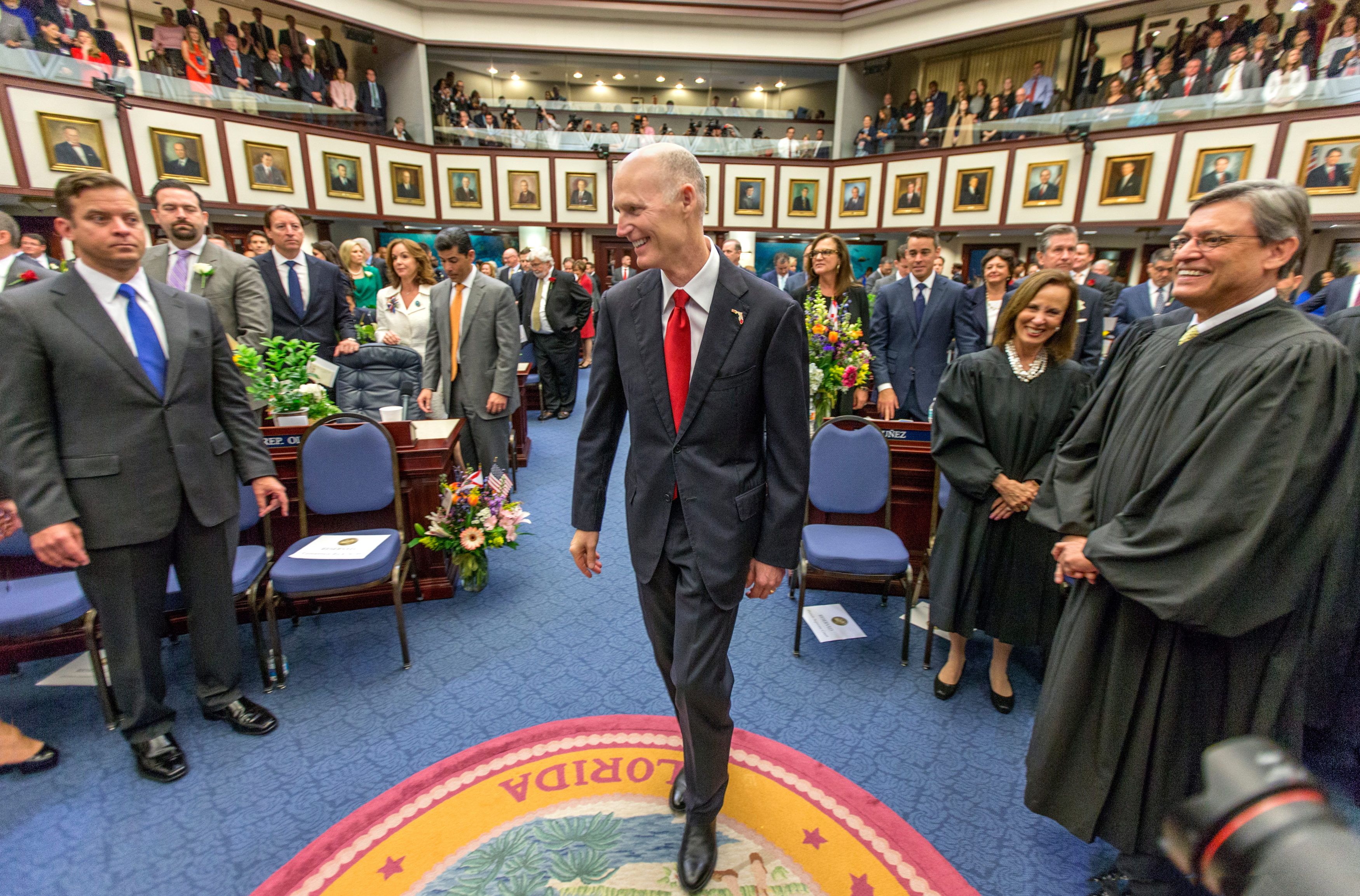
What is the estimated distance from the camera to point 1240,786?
45 cm

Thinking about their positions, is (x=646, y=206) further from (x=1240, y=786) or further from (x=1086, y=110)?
(x=1086, y=110)

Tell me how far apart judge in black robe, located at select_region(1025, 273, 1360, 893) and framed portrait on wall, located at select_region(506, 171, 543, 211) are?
549 inches

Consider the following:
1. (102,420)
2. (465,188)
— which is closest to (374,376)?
(102,420)

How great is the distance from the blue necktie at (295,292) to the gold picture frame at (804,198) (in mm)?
12500

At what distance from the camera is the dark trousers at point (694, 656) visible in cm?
168

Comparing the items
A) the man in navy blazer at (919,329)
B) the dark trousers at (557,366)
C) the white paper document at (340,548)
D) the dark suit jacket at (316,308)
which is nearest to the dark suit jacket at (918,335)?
the man in navy blazer at (919,329)

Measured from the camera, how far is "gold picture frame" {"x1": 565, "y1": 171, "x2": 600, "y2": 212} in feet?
46.2

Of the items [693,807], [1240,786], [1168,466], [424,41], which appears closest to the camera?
[1240,786]

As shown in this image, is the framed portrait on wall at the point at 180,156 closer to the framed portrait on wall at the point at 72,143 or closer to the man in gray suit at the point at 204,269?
the framed portrait on wall at the point at 72,143

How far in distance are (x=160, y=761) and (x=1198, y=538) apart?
10.9 ft

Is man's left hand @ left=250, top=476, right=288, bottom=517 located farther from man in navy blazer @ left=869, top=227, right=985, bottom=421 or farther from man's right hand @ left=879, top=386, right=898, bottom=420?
man in navy blazer @ left=869, top=227, right=985, bottom=421

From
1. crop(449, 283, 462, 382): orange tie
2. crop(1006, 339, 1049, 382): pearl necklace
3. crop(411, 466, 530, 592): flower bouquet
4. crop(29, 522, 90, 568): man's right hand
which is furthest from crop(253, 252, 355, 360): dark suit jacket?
crop(1006, 339, 1049, 382): pearl necklace

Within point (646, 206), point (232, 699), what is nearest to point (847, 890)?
point (646, 206)

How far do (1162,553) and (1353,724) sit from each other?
1.41 meters
